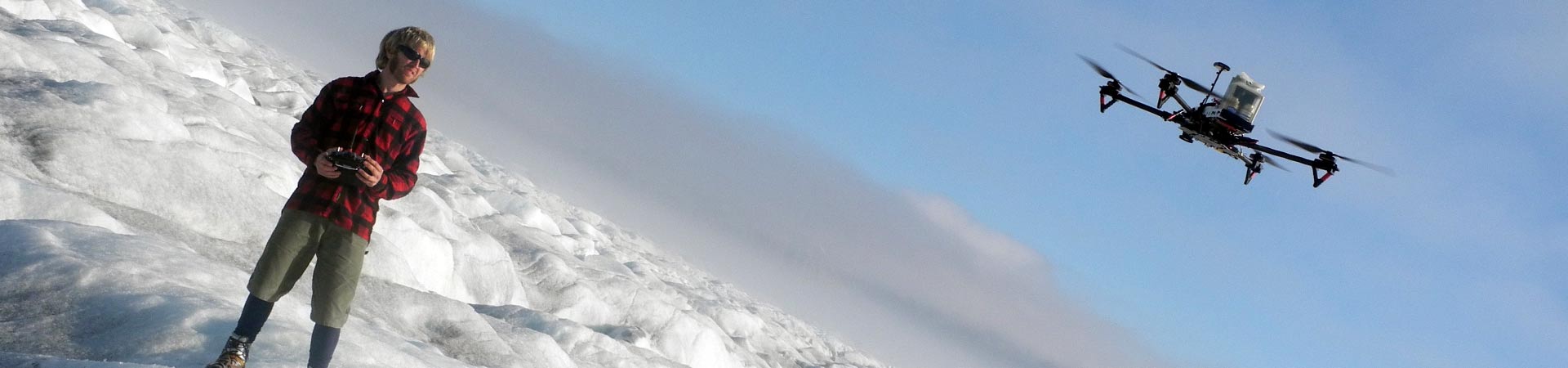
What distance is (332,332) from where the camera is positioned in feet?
15.3

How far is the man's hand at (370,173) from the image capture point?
4.15 metres

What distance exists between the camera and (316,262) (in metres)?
4.34

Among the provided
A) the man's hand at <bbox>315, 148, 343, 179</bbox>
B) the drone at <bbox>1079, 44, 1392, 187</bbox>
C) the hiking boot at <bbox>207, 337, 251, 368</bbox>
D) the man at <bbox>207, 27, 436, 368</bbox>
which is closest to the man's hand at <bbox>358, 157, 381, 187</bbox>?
the man at <bbox>207, 27, 436, 368</bbox>

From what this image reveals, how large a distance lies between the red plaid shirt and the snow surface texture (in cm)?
143

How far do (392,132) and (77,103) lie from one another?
34.3 feet

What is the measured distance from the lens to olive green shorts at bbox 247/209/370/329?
173 inches

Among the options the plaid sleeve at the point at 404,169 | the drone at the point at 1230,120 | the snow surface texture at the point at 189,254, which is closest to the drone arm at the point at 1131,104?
the drone at the point at 1230,120

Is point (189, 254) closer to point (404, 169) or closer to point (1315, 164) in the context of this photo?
point (404, 169)

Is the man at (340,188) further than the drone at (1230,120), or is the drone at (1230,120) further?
the drone at (1230,120)

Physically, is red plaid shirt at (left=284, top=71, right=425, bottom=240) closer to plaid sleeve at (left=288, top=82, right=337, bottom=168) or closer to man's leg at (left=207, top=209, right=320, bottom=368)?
plaid sleeve at (left=288, top=82, right=337, bottom=168)

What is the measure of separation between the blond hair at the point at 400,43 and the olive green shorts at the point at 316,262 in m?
0.87

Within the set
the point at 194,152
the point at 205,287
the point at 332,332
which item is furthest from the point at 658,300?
the point at 332,332

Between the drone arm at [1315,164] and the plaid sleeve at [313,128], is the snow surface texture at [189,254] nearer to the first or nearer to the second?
the plaid sleeve at [313,128]

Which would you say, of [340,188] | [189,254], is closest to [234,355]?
[340,188]
